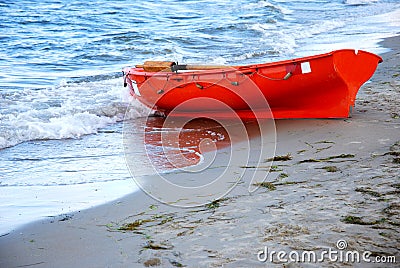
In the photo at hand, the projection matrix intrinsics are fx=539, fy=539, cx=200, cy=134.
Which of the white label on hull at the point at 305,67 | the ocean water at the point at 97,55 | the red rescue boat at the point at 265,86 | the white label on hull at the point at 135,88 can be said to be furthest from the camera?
the white label on hull at the point at 135,88

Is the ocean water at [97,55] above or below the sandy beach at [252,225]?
above

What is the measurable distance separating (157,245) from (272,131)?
3448mm

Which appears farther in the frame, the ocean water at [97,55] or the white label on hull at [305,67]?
the white label on hull at [305,67]

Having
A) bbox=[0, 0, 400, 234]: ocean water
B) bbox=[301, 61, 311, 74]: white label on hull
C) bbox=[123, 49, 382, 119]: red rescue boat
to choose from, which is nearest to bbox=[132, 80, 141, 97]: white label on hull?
bbox=[123, 49, 382, 119]: red rescue boat

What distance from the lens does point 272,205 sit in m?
3.79

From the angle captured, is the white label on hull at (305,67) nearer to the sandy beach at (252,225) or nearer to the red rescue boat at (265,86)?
the red rescue boat at (265,86)

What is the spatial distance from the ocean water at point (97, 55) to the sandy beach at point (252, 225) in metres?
0.50

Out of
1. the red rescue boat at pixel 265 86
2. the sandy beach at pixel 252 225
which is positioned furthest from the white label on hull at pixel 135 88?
the sandy beach at pixel 252 225

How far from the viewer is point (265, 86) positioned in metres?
6.87

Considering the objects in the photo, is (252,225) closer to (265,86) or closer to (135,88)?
(265,86)

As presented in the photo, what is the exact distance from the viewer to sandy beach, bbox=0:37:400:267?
10.2ft

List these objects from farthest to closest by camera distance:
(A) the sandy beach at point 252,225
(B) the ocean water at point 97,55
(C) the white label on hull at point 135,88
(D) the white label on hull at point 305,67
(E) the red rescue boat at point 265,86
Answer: (C) the white label on hull at point 135,88 → (D) the white label on hull at point 305,67 → (E) the red rescue boat at point 265,86 → (B) the ocean water at point 97,55 → (A) the sandy beach at point 252,225

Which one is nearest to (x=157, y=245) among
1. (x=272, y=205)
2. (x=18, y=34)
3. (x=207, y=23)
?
(x=272, y=205)

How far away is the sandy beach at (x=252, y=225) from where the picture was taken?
3.10m
